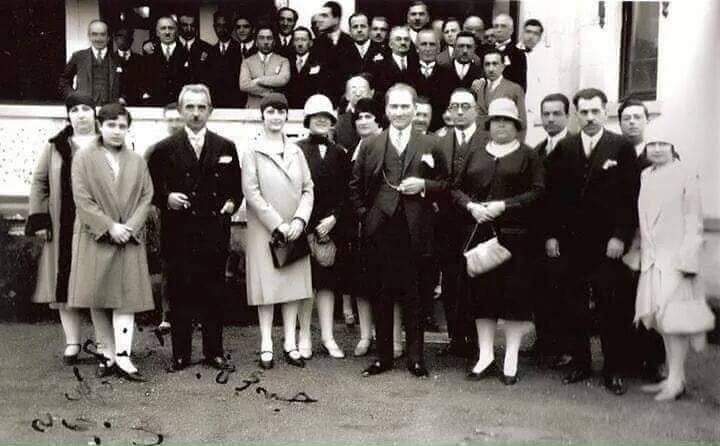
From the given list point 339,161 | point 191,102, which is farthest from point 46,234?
point 339,161

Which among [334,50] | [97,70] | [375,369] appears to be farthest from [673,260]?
[97,70]

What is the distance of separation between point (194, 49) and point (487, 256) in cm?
350

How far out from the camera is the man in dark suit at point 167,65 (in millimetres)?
7863

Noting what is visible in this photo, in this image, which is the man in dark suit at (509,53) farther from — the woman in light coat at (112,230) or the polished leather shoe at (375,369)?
the woman in light coat at (112,230)

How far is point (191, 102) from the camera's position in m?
5.93

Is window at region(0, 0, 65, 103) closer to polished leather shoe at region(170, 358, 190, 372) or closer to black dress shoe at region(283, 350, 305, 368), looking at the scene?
polished leather shoe at region(170, 358, 190, 372)

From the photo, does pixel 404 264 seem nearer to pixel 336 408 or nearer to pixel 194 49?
pixel 336 408

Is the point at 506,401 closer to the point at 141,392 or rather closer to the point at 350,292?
the point at 350,292

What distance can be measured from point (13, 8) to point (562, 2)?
4.81m

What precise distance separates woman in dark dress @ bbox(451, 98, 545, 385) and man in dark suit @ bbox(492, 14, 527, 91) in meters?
1.72

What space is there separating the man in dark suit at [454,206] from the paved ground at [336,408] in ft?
1.59

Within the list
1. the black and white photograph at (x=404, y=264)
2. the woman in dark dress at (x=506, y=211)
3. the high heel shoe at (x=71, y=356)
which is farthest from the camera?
the high heel shoe at (x=71, y=356)

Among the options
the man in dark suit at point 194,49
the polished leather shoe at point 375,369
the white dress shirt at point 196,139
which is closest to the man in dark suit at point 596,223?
the polished leather shoe at point 375,369

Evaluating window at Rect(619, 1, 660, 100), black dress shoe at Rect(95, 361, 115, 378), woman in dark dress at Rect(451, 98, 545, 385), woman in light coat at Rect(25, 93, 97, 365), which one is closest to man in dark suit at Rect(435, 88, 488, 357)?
woman in dark dress at Rect(451, 98, 545, 385)
